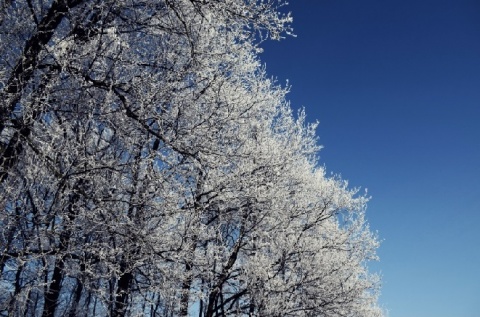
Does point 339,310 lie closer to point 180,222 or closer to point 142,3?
point 180,222

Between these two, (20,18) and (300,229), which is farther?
(300,229)

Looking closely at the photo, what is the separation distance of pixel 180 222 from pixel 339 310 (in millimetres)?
5692

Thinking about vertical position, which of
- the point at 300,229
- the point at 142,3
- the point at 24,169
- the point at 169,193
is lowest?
the point at 24,169

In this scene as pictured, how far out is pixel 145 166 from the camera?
6430mm

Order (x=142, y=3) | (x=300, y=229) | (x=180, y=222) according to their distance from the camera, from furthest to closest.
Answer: (x=300, y=229) → (x=180, y=222) → (x=142, y=3)

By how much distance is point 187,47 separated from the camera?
7.48 m

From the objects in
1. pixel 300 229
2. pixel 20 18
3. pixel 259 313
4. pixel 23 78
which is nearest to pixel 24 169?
pixel 23 78

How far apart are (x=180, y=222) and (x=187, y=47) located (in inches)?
122

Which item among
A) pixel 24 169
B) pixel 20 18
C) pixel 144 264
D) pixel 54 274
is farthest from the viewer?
pixel 54 274

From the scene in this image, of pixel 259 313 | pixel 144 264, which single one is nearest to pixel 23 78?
pixel 144 264

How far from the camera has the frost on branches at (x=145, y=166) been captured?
4.86 metres

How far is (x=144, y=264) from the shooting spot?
20.7 feet

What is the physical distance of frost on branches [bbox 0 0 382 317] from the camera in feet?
15.9

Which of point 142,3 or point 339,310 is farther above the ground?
point 142,3
